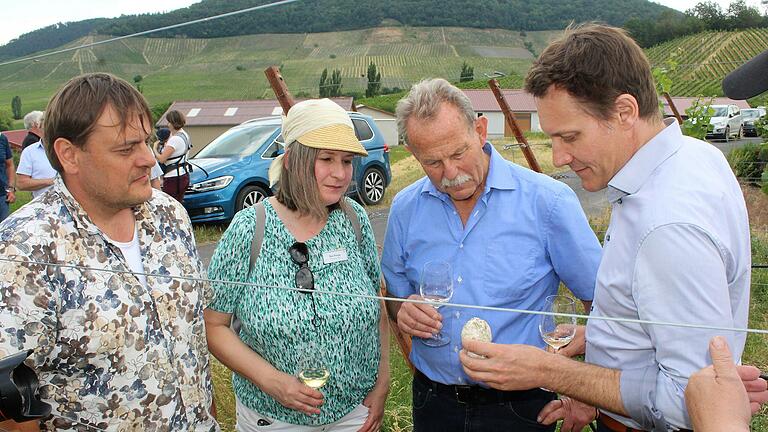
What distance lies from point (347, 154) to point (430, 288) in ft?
2.20

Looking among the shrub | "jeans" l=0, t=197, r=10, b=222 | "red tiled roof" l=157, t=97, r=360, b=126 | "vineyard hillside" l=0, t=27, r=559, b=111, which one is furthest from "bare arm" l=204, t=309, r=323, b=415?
"red tiled roof" l=157, t=97, r=360, b=126

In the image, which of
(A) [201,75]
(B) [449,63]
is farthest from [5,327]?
(B) [449,63]

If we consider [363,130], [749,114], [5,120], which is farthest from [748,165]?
[5,120]

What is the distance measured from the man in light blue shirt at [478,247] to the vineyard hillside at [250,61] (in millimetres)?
723

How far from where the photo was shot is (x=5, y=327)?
173 centimetres

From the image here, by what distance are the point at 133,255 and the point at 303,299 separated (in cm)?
61

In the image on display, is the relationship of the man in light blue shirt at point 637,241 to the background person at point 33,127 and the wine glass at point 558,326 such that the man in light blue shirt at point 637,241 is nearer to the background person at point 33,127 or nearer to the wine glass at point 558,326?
the wine glass at point 558,326

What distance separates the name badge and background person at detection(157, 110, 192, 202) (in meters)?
6.76

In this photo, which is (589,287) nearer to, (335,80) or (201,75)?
(201,75)

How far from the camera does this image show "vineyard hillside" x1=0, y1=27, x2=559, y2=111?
521 cm

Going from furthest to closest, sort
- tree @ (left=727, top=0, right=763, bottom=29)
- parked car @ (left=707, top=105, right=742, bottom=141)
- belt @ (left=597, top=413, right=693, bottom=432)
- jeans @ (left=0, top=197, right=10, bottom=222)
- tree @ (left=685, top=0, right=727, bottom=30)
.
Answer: tree @ (left=685, top=0, right=727, bottom=30)
parked car @ (left=707, top=105, right=742, bottom=141)
tree @ (left=727, top=0, right=763, bottom=29)
jeans @ (left=0, top=197, right=10, bottom=222)
belt @ (left=597, top=413, right=693, bottom=432)

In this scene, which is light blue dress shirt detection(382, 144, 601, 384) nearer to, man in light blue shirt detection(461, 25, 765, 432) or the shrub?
man in light blue shirt detection(461, 25, 765, 432)

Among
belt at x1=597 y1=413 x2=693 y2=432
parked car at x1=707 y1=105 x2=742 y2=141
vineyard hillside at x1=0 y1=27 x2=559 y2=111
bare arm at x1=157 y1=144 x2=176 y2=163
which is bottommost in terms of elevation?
parked car at x1=707 y1=105 x2=742 y2=141

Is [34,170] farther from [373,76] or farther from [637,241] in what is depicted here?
[373,76]
